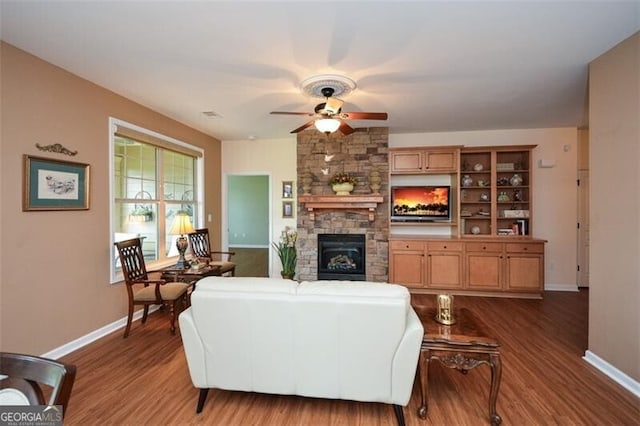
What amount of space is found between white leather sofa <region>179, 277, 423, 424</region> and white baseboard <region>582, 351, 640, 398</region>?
1901mm

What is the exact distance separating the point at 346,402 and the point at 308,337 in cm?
71

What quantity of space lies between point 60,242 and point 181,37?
217 centimetres

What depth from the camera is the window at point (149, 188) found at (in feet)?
11.7

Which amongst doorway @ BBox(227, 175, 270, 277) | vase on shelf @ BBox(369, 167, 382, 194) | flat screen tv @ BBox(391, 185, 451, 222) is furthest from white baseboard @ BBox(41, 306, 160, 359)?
doorway @ BBox(227, 175, 270, 277)

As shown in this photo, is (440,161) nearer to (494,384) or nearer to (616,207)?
(616,207)

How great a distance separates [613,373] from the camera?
2.41 metres

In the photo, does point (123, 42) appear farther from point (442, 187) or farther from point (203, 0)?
point (442, 187)

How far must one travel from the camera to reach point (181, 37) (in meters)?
2.24

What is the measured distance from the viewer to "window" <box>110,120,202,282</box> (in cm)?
356

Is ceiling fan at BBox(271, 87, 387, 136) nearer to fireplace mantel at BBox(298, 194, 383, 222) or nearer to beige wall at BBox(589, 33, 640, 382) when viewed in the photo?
beige wall at BBox(589, 33, 640, 382)

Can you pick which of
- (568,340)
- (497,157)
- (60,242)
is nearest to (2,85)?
(60,242)

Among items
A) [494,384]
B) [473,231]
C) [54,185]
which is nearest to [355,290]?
[494,384]

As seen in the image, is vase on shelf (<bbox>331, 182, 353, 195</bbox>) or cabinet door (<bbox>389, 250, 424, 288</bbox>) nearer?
cabinet door (<bbox>389, 250, 424, 288</bbox>)

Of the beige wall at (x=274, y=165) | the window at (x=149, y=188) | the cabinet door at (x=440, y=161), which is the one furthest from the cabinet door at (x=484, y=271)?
the window at (x=149, y=188)
